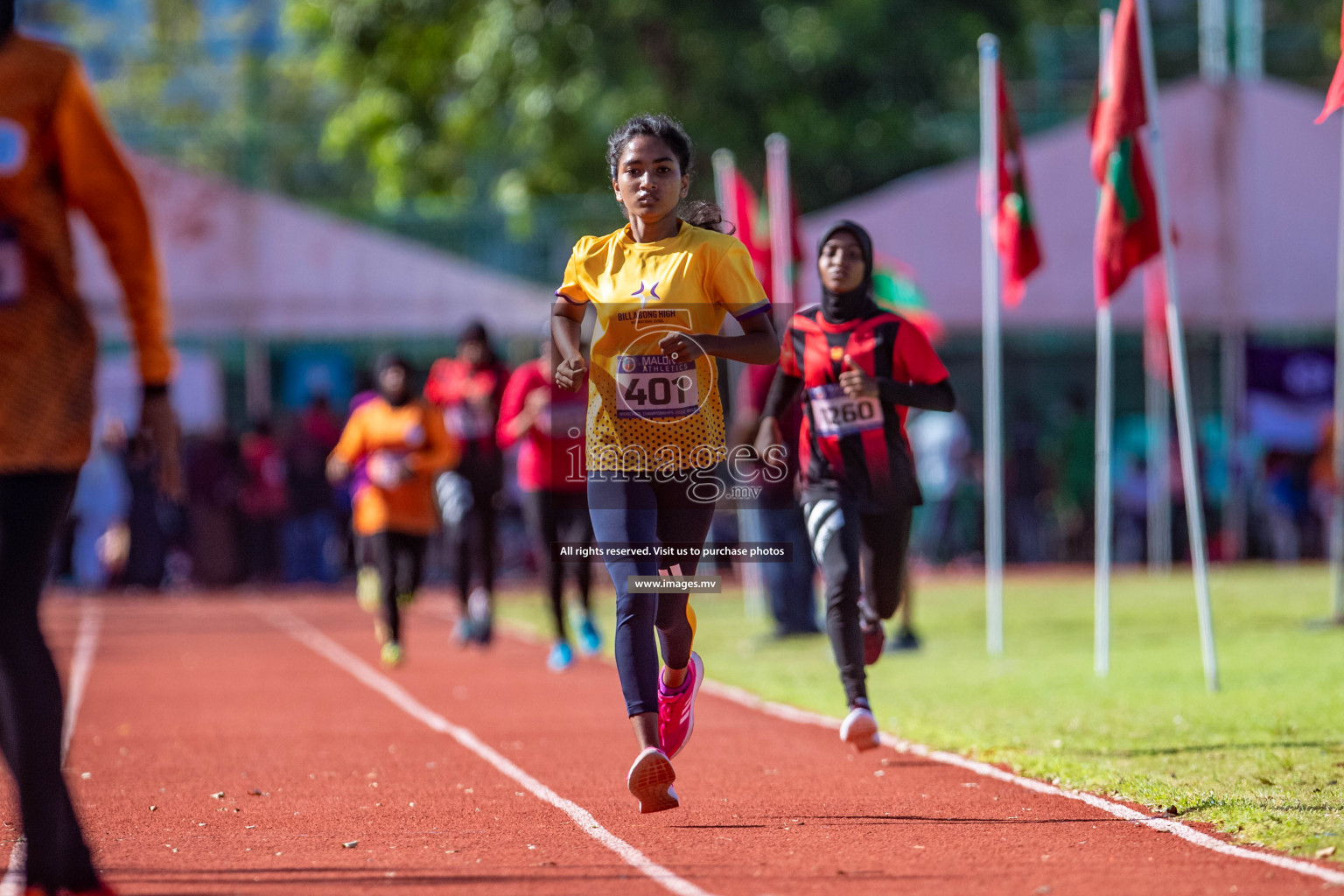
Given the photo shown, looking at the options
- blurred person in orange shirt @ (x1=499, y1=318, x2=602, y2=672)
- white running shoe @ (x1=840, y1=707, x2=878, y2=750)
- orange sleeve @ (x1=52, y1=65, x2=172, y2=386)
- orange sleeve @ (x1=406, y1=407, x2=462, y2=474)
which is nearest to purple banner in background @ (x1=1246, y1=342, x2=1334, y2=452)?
blurred person in orange shirt @ (x1=499, y1=318, x2=602, y2=672)

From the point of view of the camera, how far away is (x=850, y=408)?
779 centimetres

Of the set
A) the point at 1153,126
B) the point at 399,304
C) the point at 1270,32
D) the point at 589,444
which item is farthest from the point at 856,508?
the point at 1270,32

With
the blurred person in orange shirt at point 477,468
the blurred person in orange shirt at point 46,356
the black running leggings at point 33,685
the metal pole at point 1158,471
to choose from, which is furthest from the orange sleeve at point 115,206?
the metal pole at point 1158,471

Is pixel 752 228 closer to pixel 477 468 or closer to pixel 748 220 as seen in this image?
pixel 748 220

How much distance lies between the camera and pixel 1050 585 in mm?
21266

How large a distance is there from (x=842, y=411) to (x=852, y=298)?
468 mm

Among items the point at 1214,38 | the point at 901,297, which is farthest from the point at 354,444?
the point at 1214,38

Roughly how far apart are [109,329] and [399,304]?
3534 mm

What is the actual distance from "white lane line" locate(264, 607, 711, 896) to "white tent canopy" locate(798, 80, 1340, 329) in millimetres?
9278

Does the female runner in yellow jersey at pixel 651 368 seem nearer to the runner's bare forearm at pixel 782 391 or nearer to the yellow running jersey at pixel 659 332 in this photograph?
the yellow running jersey at pixel 659 332

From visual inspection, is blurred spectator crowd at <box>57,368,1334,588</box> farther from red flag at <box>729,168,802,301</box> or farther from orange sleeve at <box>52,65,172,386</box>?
orange sleeve at <box>52,65,172,386</box>

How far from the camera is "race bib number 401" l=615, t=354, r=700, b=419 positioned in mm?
6348

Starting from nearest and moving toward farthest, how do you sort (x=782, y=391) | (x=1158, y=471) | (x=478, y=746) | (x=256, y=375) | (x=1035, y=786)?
1. (x=1035, y=786)
2. (x=782, y=391)
3. (x=478, y=746)
4. (x=1158, y=471)
5. (x=256, y=375)

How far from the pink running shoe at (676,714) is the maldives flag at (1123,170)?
212 inches
